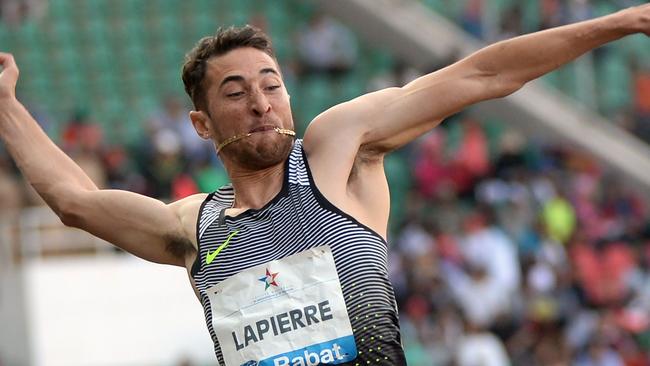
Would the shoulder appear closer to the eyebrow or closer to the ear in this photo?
the ear

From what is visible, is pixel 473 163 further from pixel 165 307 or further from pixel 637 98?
pixel 165 307

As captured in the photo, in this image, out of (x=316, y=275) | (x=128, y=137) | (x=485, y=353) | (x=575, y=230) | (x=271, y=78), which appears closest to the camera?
(x=316, y=275)

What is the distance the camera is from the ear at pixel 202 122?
5.07 meters

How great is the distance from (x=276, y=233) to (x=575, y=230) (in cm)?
1006

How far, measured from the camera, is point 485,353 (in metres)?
12.6

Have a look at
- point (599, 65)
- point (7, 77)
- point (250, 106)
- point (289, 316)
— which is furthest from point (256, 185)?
point (599, 65)

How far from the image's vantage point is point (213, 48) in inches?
197

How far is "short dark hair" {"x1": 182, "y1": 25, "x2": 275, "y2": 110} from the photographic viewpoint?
4.98 metres

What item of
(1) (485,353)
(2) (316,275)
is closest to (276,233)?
(2) (316,275)

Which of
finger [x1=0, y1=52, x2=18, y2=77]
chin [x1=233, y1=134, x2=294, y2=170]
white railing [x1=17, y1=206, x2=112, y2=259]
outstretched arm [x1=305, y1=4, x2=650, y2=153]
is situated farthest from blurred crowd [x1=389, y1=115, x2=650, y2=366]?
outstretched arm [x1=305, y1=4, x2=650, y2=153]

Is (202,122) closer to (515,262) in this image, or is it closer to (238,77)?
(238,77)

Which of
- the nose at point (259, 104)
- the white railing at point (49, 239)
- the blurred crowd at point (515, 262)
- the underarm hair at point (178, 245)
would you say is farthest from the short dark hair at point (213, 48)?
the white railing at point (49, 239)

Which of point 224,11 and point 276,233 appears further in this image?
point 224,11

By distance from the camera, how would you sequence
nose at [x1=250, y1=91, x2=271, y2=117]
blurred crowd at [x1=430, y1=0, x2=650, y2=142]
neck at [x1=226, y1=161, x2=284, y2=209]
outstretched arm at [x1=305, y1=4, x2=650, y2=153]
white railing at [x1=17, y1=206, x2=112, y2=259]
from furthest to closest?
1. blurred crowd at [x1=430, y1=0, x2=650, y2=142]
2. white railing at [x1=17, y1=206, x2=112, y2=259]
3. neck at [x1=226, y1=161, x2=284, y2=209]
4. nose at [x1=250, y1=91, x2=271, y2=117]
5. outstretched arm at [x1=305, y1=4, x2=650, y2=153]
